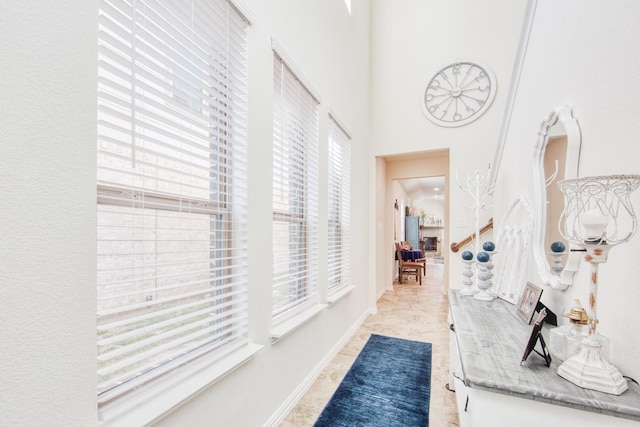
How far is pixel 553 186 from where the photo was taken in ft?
4.49

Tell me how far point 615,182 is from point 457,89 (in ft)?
11.5

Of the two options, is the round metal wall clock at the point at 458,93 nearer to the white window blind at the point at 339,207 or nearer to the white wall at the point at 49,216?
the white window blind at the point at 339,207

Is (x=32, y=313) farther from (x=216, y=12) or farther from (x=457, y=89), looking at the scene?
(x=457, y=89)

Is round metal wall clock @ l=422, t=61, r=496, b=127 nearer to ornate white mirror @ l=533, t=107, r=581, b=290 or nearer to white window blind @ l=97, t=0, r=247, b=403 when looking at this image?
ornate white mirror @ l=533, t=107, r=581, b=290

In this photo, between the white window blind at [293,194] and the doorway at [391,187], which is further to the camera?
the doorway at [391,187]

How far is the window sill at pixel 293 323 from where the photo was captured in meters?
1.67

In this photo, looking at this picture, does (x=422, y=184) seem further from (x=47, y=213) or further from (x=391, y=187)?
(x=47, y=213)

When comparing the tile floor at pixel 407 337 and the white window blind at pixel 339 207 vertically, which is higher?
the white window blind at pixel 339 207

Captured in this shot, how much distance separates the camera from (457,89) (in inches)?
148

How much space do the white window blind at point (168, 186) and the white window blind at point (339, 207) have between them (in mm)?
1404

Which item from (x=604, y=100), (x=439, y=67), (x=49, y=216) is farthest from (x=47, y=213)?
(x=439, y=67)

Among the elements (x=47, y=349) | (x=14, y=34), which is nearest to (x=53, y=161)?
(x=14, y=34)

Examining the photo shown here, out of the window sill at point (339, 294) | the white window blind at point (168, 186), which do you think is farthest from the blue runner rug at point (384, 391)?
the white window blind at point (168, 186)

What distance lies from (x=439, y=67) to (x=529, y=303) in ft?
11.7
